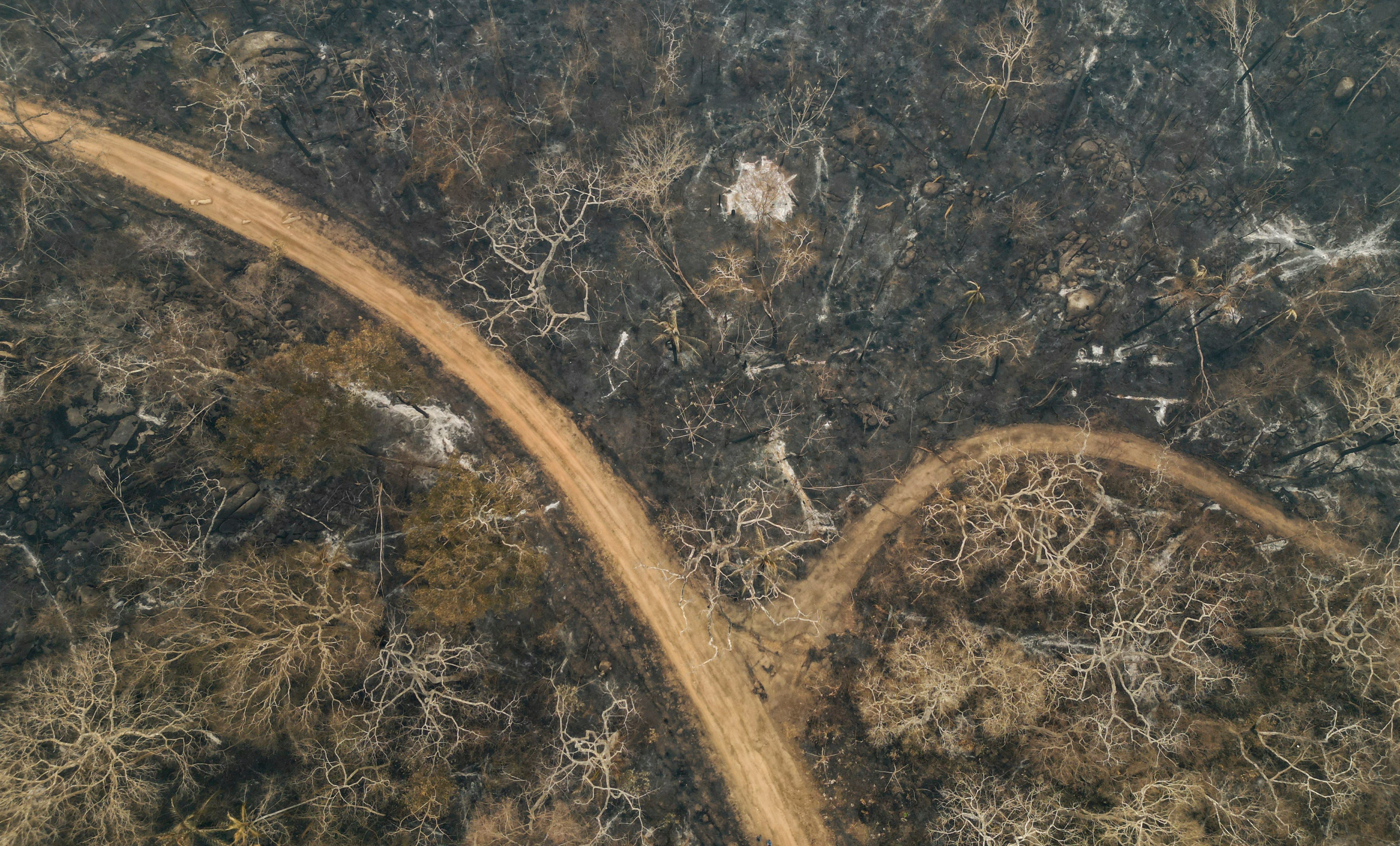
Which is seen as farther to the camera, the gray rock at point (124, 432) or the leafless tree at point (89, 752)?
the gray rock at point (124, 432)

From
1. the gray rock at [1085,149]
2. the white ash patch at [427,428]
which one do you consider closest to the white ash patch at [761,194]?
the gray rock at [1085,149]

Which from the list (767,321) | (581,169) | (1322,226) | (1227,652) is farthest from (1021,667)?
(581,169)

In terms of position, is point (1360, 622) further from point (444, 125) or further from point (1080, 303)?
point (444, 125)

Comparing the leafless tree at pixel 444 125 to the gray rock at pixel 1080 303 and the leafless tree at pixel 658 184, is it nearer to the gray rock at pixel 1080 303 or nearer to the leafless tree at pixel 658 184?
the leafless tree at pixel 658 184

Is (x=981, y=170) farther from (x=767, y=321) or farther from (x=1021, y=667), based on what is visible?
(x=1021, y=667)

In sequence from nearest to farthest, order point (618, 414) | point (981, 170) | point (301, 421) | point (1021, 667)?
1. point (301, 421)
2. point (1021, 667)
3. point (618, 414)
4. point (981, 170)

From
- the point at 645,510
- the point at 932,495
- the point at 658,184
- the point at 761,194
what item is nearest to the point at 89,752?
the point at 645,510

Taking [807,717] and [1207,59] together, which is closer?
[807,717]
